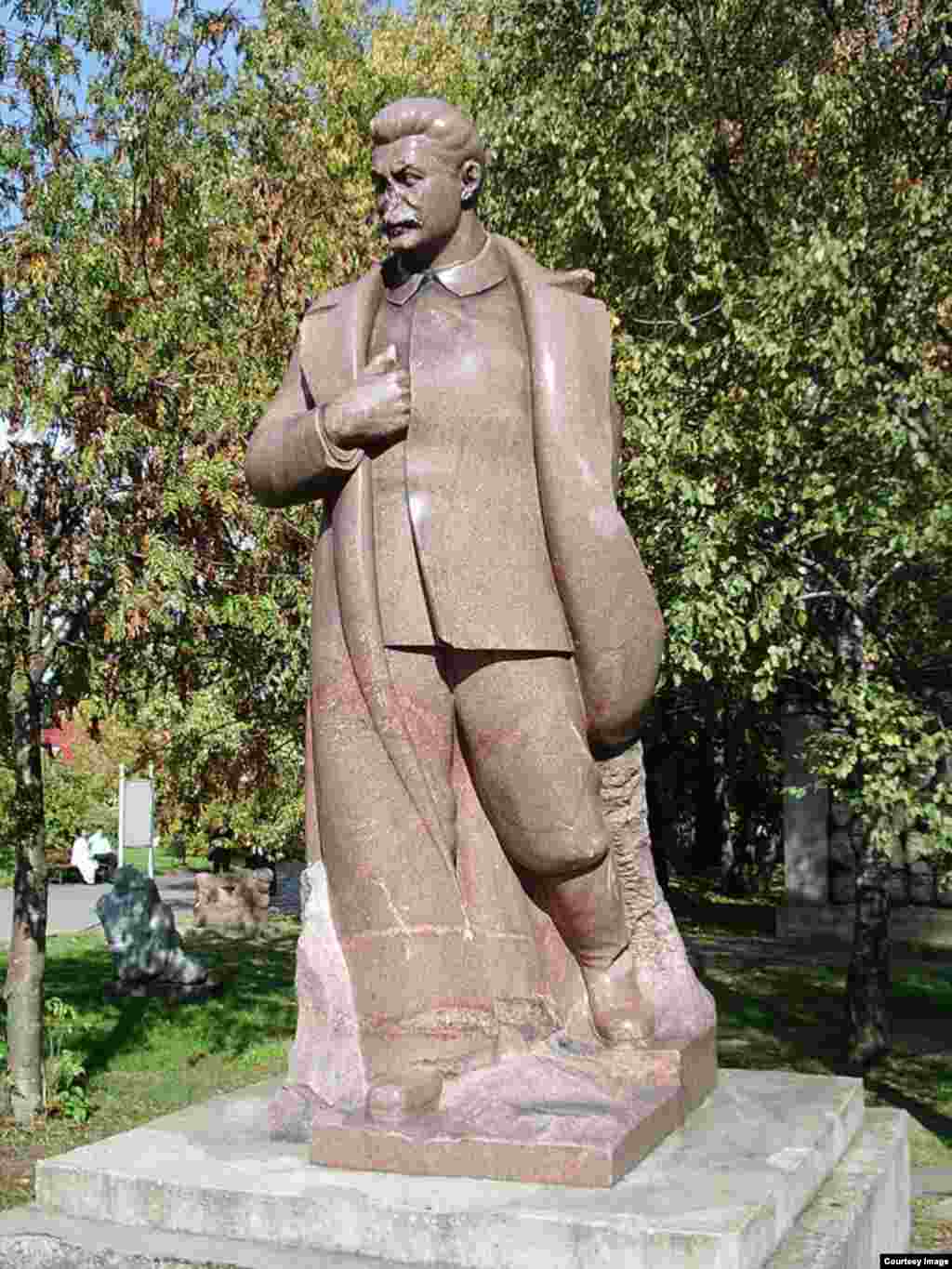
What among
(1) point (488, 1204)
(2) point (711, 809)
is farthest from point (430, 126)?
(2) point (711, 809)

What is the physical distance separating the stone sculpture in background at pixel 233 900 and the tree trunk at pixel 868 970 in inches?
374

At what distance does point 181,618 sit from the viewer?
9.51 metres

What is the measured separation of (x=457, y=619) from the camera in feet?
Answer: 12.8

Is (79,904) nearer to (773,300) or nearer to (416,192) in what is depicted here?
(773,300)

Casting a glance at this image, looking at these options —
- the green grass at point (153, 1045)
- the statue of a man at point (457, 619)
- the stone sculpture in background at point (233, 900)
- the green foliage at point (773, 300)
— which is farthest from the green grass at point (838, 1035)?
the stone sculpture in background at point (233, 900)

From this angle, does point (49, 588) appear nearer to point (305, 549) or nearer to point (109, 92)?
point (305, 549)

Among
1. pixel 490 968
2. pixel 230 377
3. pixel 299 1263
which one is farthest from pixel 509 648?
pixel 230 377

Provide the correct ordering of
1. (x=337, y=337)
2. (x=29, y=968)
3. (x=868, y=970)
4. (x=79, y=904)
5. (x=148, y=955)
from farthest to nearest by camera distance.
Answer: (x=79, y=904)
(x=148, y=955)
(x=868, y=970)
(x=29, y=968)
(x=337, y=337)

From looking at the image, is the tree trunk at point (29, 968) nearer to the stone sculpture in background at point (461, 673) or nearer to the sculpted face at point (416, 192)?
the stone sculpture in background at point (461, 673)

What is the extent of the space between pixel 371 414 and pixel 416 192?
0.61m

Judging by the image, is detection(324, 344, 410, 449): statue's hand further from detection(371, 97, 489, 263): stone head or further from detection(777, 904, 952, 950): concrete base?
detection(777, 904, 952, 950): concrete base

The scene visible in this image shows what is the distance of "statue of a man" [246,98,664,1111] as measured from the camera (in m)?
3.90

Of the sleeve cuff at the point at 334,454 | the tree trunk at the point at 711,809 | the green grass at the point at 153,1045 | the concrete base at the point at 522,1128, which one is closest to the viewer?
the concrete base at the point at 522,1128

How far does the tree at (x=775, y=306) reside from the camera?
27.1 feet
